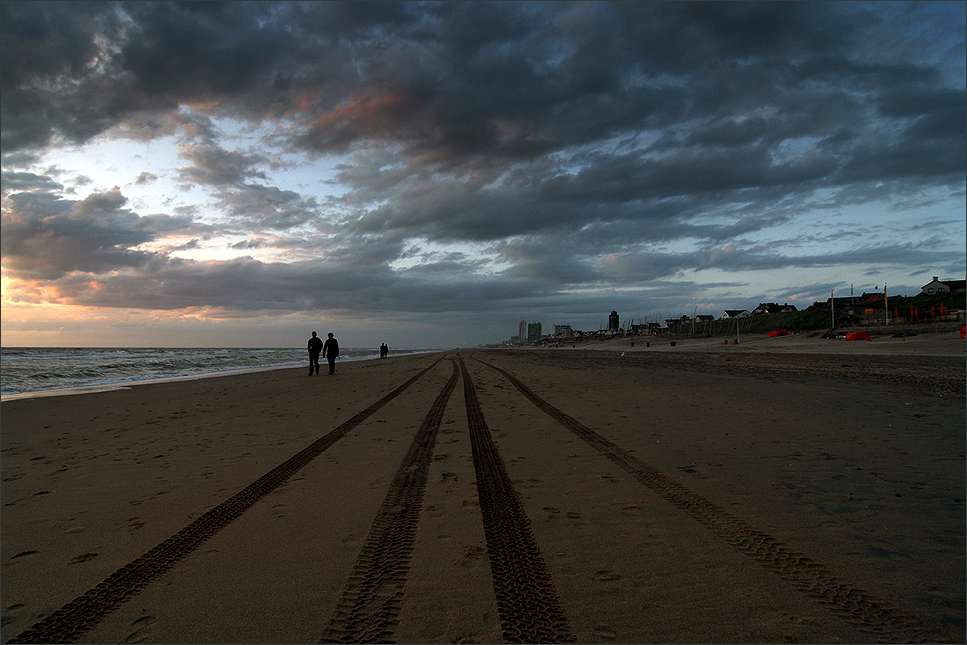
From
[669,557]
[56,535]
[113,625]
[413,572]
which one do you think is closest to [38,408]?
[56,535]

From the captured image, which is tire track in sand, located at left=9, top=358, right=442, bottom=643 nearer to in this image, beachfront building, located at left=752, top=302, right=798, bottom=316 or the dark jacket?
the dark jacket

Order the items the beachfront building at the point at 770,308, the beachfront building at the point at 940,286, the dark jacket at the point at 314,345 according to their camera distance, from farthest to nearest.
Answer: the beachfront building at the point at 770,308 < the beachfront building at the point at 940,286 < the dark jacket at the point at 314,345

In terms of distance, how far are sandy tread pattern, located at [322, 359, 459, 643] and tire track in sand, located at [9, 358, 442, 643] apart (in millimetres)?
1275

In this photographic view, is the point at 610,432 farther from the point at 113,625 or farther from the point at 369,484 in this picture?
the point at 113,625

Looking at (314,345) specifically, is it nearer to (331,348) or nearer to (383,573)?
(331,348)

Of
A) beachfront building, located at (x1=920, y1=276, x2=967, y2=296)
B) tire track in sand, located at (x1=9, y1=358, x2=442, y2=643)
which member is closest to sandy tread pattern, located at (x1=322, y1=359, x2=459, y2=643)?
tire track in sand, located at (x1=9, y1=358, x2=442, y2=643)

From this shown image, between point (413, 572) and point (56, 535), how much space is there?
123 inches

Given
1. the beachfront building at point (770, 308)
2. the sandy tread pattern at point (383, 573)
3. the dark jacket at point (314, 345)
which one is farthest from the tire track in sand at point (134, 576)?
the beachfront building at point (770, 308)

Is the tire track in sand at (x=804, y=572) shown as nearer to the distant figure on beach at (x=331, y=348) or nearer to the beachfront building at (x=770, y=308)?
the distant figure on beach at (x=331, y=348)

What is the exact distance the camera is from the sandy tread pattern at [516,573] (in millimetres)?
2311

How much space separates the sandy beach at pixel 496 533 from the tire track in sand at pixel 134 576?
0.02m

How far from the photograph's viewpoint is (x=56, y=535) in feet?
12.1

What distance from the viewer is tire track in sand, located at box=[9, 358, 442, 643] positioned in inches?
96.5

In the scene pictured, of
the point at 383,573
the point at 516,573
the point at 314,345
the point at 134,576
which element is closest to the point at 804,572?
the point at 516,573
